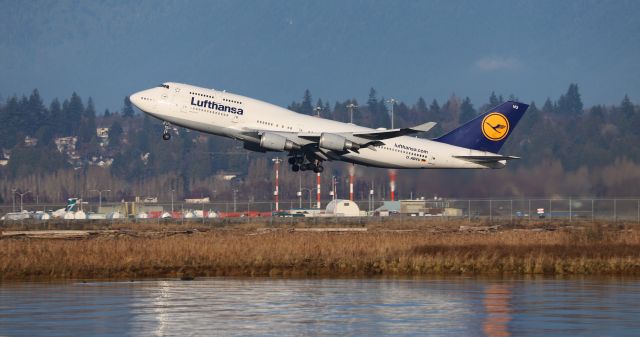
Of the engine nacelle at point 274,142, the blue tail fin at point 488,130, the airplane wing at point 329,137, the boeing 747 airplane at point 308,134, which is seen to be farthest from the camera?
the blue tail fin at point 488,130

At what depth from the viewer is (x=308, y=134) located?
216 ft

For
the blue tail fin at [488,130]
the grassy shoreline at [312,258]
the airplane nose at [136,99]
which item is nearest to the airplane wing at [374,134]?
the blue tail fin at [488,130]

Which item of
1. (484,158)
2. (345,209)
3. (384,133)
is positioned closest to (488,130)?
(484,158)

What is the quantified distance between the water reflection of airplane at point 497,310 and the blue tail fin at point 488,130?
31.9 m

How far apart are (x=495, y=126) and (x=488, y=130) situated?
83 centimetres

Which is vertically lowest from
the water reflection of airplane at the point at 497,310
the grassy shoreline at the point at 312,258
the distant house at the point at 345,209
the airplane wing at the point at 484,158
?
the water reflection of airplane at the point at 497,310

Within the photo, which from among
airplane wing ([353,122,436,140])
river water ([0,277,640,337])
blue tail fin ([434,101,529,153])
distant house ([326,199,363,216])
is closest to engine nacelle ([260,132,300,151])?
airplane wing ([353,122,436,140])

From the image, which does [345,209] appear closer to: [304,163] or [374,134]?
[304,163]

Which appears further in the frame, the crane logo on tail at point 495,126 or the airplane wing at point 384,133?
the crane logo on tail at point 495,126

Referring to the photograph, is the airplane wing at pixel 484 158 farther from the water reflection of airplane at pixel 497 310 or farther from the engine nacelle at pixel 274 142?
the water reflection of airplane at pixel 497 310

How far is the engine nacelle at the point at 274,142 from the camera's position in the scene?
63.4 meters

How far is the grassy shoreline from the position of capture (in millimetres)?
46594

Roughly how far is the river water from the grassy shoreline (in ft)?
12.2

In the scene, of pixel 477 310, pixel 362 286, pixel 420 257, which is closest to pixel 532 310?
pixel 477 310
